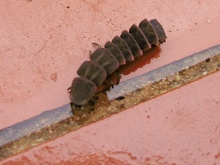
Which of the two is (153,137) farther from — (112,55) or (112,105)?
(112,55)

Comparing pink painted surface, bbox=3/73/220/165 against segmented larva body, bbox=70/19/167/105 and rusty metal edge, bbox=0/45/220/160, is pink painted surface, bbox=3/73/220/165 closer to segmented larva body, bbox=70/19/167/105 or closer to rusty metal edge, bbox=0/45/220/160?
rusty metal edge, bbox=0/45/220/160

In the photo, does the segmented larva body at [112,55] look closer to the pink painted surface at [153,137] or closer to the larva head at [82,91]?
the larva head at [82,91]

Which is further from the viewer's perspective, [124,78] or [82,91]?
[124,78]

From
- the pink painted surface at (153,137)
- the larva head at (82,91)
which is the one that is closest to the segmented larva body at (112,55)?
the larva head at (82,91)

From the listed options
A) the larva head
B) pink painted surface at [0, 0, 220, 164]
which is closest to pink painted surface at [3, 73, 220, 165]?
pink painted surface at [0, 0, 220, 164]

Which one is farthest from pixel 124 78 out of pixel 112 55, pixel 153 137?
pixel 153 137

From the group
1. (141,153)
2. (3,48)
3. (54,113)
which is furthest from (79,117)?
(3,48)
